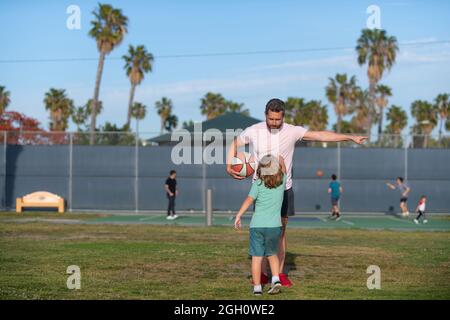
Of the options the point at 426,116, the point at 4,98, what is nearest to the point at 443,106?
the point at 426,116

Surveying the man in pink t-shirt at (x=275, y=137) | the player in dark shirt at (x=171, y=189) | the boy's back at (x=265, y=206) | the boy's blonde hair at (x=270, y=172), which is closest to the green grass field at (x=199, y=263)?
the boy's back at (x=265, y=206)

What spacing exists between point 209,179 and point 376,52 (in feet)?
97.5

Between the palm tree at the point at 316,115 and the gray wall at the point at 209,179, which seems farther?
the palm tree at the point at 316,115

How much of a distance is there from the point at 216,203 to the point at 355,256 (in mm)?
20615

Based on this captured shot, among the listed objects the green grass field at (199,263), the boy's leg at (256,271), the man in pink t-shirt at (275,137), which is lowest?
the green grass field at (199,263)

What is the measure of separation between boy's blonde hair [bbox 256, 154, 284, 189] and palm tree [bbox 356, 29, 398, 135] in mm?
51539

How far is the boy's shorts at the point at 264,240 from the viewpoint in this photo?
9.81 m

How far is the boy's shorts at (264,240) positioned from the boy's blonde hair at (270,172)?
1.82 feet

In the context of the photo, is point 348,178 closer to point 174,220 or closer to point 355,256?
point 174,220

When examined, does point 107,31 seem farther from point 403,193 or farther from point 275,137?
point 275,137

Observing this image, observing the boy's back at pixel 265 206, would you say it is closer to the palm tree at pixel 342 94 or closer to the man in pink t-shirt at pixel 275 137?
the man in pink t-shirt at pixel 275 137

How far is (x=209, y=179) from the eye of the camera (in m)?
35.1

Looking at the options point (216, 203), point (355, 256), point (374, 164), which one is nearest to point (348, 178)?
point (374, 164)
